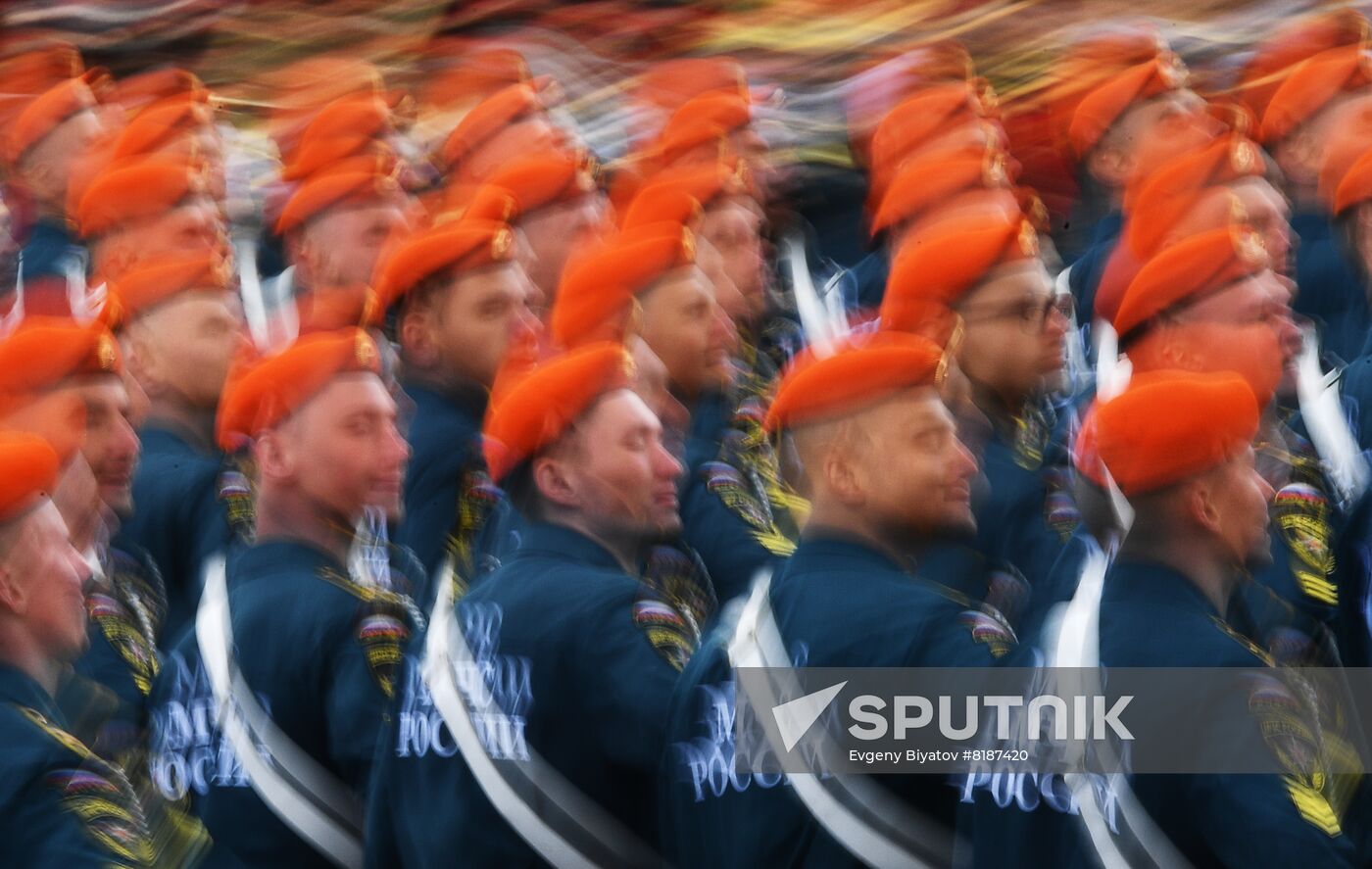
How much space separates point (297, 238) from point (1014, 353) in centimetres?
223

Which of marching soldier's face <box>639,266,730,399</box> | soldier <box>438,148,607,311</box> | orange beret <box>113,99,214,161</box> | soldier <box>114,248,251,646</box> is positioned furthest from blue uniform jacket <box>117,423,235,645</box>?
orange beret <box>113,99,214,161</box>

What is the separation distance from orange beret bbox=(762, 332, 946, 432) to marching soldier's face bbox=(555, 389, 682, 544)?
263mm

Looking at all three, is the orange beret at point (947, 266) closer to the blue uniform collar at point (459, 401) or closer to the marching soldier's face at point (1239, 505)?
the blue uniform collar at point (459, 401)

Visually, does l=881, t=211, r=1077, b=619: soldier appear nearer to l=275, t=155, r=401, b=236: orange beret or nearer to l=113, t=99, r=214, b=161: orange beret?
l=275, t=155, r=401, b=236: orange beret

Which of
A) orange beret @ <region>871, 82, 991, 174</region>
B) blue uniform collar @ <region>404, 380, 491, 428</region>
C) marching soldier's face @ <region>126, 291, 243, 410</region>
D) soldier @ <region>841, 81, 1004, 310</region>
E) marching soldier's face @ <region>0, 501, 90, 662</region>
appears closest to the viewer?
marching soldier's face @ <region>0, 501, 90, 662</region>

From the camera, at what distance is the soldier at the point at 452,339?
553 cm

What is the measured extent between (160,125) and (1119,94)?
9.10ft

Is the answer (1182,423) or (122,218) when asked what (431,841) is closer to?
(1182,423)

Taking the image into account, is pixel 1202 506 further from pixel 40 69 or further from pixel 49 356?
pixel 40 69

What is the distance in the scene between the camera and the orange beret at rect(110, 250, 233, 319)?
602cm

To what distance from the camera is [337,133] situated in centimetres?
739

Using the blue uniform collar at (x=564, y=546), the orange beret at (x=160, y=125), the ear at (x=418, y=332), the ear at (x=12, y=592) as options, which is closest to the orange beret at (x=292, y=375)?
the blue uniform collar at (x=564, y=546)

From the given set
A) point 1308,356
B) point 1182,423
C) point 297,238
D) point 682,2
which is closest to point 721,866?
point 1182,423

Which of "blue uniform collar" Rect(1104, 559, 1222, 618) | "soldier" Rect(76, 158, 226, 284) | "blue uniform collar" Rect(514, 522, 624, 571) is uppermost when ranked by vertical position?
"blue uniform collar" Rect(1104, 559, 1222, 618)
